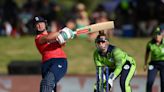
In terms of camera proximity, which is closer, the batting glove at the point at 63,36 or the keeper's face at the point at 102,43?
the batting glove at the point at 63,36

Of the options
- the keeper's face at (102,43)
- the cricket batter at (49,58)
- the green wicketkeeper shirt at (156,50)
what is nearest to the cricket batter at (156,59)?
the green wicketkeeper shirt at (156,50)

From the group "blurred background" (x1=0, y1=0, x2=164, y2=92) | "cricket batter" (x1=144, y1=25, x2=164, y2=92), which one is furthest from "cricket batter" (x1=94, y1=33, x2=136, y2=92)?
"blurred background" (x1=0, y1=0, x2=164, y2=92)

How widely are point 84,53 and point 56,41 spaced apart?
915 cm

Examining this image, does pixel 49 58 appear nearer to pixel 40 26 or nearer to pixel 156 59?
pixel 40 26

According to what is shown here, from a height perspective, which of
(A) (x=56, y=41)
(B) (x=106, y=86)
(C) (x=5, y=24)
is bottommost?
(B) (x=106, y=86)

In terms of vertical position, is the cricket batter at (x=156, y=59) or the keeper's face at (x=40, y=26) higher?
the keeper's face at (x=40, y=26)

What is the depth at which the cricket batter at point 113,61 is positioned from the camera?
37.6ft

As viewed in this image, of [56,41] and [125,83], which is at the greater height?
[56,41]

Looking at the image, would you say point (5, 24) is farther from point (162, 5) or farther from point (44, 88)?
point (44, 88)

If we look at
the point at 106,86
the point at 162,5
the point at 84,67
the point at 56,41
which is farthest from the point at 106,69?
the point at 162,5

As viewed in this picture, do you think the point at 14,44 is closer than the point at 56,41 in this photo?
No

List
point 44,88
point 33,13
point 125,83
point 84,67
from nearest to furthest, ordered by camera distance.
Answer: point 44,88
point 125,83
point 84,67
point 33,13

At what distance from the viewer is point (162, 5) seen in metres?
20.6

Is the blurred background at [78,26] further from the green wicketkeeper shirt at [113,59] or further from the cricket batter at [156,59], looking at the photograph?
the green wicketkeeper shirt at [113,59]
